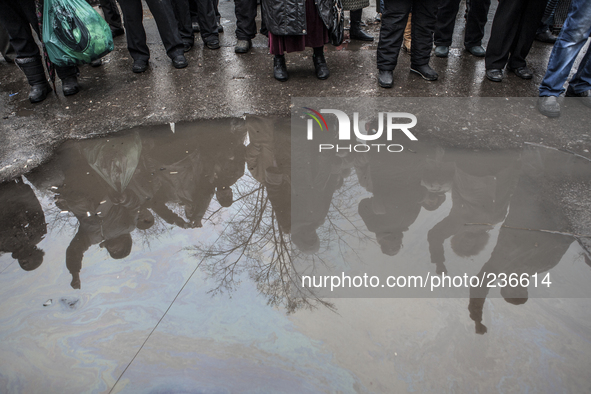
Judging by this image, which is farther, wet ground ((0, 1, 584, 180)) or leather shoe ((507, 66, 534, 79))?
leather shoe ((507, 66, 534, 79))

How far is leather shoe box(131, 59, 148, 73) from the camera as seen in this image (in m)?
4.41

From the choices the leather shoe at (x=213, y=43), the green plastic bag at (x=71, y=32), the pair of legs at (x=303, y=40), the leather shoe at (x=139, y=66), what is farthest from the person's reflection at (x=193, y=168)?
the leather shoe at (x=213, y=43)

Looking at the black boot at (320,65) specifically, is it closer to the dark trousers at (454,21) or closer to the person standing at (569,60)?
the dark trousers at (454,21)

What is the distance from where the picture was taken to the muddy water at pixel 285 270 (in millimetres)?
1681

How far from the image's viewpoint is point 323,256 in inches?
85.9

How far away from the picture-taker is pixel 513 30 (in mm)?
3756

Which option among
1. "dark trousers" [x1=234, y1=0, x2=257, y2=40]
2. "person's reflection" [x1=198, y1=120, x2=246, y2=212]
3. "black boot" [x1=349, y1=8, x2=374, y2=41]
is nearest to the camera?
"person's reflection" [x1=198, y1=120, x2=246, y2=212]

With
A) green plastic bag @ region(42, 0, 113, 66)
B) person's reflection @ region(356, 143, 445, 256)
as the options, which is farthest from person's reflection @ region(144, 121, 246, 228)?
green plastic bag @ region(42, 0, 113, 66)

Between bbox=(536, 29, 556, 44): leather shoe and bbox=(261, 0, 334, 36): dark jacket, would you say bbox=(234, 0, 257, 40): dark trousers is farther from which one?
bbox=(536, 29, 556, 44): leather shoe

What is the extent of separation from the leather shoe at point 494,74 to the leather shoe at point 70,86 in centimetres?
432

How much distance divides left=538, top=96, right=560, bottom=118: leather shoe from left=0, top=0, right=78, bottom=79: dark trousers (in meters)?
4.77

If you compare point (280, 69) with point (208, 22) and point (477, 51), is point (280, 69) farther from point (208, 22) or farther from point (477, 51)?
point (477, 51)

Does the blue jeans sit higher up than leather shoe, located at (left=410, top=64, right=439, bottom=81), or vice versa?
the blue jeans

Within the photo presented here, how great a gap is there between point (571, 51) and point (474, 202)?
76.4 inches
